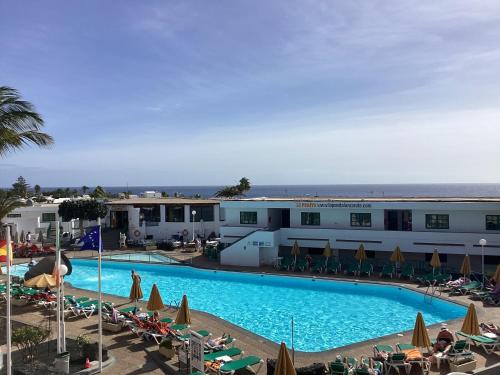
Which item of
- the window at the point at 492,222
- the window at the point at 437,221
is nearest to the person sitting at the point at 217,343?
the window at the point at 437,221

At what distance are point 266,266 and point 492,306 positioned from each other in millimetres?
13697

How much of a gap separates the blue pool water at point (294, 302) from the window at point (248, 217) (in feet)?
19.6

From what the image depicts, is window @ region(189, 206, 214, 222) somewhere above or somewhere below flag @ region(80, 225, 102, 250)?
below

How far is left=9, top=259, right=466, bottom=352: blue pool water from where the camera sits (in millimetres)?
16919

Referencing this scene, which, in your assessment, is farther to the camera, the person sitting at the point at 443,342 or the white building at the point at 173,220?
the white building at the point at 173,220

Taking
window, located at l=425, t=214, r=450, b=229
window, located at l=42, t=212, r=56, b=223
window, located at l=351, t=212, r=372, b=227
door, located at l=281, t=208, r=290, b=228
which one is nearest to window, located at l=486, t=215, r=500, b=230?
window, located at l=425, t=214, r=450, b=229

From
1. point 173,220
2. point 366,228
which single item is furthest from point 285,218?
point 173,220

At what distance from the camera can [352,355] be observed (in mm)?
13078

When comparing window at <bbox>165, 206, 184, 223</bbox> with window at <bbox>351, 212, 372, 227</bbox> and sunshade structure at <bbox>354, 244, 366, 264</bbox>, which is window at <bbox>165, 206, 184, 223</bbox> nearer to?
window at <bbox>351, 212, 372, 227</bbox>

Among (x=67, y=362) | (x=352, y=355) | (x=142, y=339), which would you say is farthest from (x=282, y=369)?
(x=142, y=339)

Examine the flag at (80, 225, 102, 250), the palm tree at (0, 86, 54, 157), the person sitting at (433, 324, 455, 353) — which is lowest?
the person sitting at (433, 324, 455, 353)

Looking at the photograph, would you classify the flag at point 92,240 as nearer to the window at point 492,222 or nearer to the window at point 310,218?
the window at point 310,218

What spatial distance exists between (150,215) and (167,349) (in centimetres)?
2766

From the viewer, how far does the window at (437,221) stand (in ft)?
87.6
